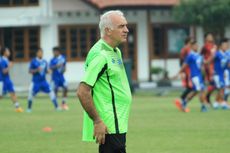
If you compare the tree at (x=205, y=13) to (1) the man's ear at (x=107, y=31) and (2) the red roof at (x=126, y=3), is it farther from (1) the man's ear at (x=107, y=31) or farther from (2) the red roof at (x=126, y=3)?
(1) the man's ear at (x=107, y=31)

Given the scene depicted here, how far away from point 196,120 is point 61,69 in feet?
24.8

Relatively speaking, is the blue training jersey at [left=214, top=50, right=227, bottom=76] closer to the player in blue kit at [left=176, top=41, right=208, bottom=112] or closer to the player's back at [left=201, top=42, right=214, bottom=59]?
the player's back at [left=201, top=42, right=214, bottom=59]

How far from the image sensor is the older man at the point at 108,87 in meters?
9.48

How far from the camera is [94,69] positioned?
949cm

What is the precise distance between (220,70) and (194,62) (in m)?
1.97

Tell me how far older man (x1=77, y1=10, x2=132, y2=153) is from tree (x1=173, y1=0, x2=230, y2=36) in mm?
35114

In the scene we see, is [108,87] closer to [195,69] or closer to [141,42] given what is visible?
[195,69]

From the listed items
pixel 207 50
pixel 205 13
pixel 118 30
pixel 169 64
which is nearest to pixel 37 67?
pixel 207 50

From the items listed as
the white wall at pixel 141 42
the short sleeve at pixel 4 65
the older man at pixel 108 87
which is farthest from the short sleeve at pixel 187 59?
the white wall at pixel 141 42

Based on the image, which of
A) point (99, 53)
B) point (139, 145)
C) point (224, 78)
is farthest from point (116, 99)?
point (224, 78)

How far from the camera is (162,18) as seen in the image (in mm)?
49000

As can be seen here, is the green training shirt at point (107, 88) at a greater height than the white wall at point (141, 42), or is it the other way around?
the green training shirt at point (107, 88)

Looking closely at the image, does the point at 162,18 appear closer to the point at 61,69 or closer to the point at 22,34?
the point at 22,34

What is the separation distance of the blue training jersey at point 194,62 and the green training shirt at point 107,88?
15.2 meters
